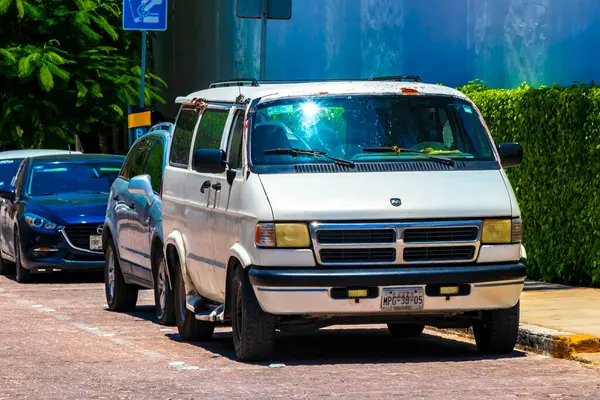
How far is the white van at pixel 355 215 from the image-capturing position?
10961 millimetres

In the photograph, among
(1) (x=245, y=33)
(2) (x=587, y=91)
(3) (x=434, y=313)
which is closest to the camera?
(3) (x=434, y=313)

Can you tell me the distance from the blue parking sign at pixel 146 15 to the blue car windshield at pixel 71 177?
258 cm

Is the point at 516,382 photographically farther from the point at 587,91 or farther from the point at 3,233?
the point at 3,233

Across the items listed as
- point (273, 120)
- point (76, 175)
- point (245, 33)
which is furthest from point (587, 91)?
point (245, 33)

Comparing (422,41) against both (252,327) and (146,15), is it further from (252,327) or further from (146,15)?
(252,327)

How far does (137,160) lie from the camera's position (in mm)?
16469

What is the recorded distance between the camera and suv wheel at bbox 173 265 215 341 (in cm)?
1302

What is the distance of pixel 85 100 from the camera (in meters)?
30.0

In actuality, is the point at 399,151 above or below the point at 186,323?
above

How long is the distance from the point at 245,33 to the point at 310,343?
17330 millimetres

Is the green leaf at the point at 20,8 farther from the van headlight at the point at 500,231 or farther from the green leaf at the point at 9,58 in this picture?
the van headlight at the point at 500,231

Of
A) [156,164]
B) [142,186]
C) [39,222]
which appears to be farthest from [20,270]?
[142,186]

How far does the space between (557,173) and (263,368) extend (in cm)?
623

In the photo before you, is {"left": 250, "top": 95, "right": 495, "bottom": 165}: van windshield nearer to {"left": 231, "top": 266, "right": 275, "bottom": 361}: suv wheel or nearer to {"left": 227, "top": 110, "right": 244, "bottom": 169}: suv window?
{"left": 227, "top": 110, "right": 244, "bottom": 169}: suv window
